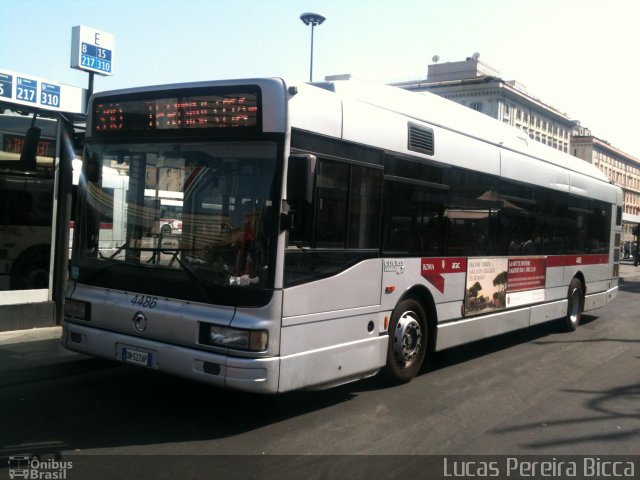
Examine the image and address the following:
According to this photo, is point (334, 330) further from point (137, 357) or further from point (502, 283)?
point (502, 283)

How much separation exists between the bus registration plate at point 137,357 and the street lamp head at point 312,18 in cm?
1634

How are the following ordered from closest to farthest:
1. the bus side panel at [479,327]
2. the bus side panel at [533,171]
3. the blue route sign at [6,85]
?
the bus side panel at [479,327]
the blue route sign at [6,85]
the bus side panel at [533,171]

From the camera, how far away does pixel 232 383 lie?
4984mm

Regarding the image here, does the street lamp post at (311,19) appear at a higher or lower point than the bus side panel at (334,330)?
higher

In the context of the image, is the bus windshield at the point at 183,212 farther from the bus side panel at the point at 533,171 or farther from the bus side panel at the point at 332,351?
the bus side panel at the point at 533,171

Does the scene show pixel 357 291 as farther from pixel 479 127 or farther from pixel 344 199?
pixel 479 127

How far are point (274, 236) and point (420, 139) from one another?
110 inches

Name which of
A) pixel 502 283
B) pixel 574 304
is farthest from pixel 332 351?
pixel 574 304

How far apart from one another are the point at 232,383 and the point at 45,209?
6160 mm

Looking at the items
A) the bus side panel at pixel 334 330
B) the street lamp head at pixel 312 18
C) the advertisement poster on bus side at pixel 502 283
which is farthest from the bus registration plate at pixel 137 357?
the street lamp head at pixel 312 18

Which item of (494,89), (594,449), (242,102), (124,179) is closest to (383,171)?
(242,102)

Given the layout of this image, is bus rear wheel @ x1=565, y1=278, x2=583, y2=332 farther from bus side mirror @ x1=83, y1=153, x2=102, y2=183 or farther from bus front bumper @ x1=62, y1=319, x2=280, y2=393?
bus side mirror @ x1=83, y1=153, x2=102, y2=183

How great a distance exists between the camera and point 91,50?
9703 millimetres

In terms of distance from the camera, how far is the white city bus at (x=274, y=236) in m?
5.12
